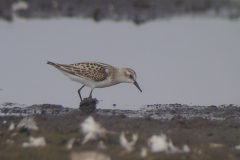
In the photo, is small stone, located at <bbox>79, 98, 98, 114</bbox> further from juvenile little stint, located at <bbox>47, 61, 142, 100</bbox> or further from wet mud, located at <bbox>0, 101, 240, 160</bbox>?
juvenile little stint, located at <bbox>47, 61, 142, 100</bbox>

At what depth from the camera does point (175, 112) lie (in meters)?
8.93

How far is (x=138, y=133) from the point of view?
5.46 m

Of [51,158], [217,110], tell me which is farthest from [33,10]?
[51,158]

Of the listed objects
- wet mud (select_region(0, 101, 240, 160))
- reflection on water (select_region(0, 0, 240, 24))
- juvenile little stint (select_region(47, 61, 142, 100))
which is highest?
reflection on water (select_region(0, 0, 240, 24))

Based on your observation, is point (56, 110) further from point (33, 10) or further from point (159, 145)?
point (159, 145)

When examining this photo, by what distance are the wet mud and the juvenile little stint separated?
112 centimetres

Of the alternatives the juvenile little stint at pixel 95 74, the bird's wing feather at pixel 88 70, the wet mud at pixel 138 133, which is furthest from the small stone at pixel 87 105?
the bird's wing feather at pixel 88 70

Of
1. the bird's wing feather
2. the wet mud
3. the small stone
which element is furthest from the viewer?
the bird's wing feather

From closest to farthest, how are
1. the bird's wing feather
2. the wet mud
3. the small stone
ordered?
the wet mud < the small stone < the bird's wing feather

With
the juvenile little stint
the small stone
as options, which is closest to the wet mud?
the small stone

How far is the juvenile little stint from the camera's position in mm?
9906

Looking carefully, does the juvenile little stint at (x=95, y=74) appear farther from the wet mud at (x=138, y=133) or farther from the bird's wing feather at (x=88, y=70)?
the wet mud at (x=138, y=133)

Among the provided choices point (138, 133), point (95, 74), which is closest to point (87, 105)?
point (95, 74)

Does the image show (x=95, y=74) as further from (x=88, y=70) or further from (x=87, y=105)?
(x=87, y=105)
